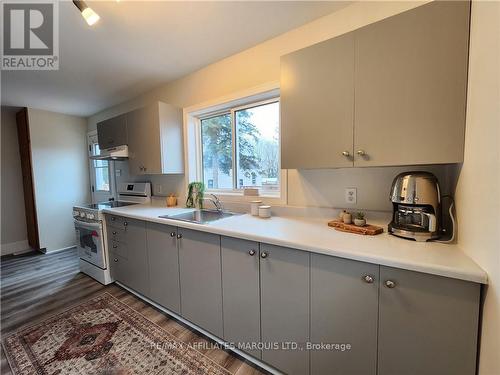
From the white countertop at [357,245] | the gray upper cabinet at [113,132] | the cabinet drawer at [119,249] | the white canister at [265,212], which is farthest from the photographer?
the gray upper cabinet at [113,132]

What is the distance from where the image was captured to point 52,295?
91.4 inches

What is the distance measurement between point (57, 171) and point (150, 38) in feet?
10.9

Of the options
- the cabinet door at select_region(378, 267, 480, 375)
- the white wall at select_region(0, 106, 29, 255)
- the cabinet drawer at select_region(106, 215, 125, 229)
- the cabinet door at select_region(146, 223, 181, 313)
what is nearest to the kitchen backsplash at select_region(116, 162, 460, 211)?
the cabinet door at select_region(378, 267, 480, 375)

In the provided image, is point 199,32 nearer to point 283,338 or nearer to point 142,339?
point 283,338

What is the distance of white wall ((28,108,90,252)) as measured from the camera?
348cm

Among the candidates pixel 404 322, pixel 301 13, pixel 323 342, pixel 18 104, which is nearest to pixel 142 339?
pixel 323 342

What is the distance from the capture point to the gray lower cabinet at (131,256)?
2.05 m

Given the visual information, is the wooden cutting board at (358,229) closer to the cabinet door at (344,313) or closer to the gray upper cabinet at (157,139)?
the cabinet door at (344,313)

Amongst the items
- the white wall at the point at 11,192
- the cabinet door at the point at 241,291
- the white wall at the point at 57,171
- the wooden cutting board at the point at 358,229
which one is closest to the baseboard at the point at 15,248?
the white wall at the point at 11,192

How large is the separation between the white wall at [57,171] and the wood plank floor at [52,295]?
51cm

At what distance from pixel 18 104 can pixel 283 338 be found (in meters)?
4.64

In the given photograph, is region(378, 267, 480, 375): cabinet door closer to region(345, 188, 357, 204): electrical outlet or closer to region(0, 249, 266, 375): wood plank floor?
region(345, 188, 357, 204): electrical outlet

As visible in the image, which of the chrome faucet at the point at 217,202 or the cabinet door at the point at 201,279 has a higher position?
the chrome faucet at the point at 217,202

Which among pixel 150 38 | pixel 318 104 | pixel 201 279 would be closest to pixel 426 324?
pixel 318 104
